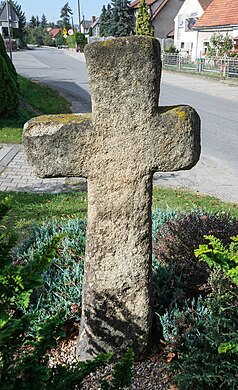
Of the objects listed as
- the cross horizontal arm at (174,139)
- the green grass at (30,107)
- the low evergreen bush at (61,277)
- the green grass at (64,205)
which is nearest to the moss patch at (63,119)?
the cross horizontal arm at (174,139)

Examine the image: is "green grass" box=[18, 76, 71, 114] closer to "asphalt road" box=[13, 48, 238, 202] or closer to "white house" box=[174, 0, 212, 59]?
"asphalt road" box=[13, 48, 238, 202]

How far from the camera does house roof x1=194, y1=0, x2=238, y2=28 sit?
1146 inches

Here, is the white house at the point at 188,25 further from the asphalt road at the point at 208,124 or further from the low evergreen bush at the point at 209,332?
the low evergreen bush at the point at 209,332

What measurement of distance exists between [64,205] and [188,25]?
36.0 meters

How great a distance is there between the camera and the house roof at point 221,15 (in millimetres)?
Result: 29109

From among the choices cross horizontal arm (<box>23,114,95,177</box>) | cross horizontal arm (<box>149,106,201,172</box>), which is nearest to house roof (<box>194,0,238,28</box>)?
cross horizontal arm (<box>149,106,201,172</box>)

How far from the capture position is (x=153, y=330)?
2.89 m

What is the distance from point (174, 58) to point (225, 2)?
6.14 meters

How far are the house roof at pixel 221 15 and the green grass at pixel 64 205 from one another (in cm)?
2551

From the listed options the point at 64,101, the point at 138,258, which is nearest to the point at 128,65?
the point at 138,258

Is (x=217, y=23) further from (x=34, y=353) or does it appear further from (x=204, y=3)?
(x=34, y=353)

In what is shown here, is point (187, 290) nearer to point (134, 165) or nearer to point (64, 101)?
point (134, 165)

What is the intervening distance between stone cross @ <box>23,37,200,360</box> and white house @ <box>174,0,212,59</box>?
116ft

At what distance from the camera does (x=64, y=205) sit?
5719mm
